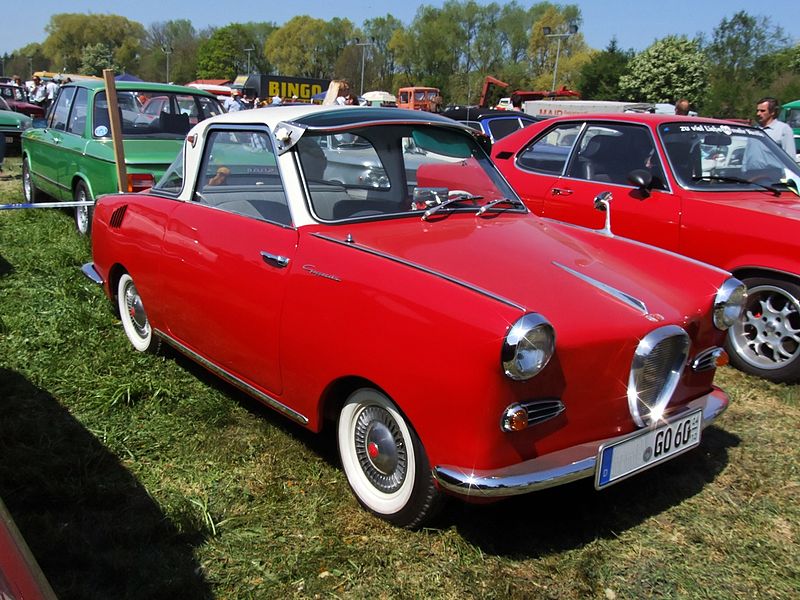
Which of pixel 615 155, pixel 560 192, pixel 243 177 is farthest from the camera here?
pixel 560 192

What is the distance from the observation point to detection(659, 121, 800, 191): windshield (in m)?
5.09

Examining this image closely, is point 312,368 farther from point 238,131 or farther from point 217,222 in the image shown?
point 238,131

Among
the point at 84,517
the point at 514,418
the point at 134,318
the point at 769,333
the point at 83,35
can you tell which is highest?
the point at 83,35

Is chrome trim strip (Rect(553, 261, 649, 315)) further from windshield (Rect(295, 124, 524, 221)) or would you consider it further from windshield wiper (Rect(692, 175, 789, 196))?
windshield wiper (Rect(692, 175, 789, 196))

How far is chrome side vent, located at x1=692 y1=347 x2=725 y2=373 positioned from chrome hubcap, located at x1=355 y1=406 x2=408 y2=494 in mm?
1307

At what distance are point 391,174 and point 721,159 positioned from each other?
10.2 ft

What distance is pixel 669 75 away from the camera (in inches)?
2003

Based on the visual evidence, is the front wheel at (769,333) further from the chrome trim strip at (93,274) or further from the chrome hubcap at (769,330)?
the chrome trim strip at (93,274)

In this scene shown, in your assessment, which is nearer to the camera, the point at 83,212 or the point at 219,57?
the point at 83,212

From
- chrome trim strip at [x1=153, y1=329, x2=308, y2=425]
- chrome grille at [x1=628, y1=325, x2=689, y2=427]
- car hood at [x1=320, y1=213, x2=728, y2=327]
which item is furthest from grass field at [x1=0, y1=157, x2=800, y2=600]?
car hood at [x1=320, y1=213, x2=728, y2=327]

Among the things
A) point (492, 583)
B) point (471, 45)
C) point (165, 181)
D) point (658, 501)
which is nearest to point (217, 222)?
point (165, 181)

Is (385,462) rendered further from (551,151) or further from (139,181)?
(139,181)

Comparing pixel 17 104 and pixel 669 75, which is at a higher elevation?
pixel 669 75

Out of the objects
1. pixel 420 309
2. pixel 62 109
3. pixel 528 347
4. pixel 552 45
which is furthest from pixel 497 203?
pixel 552 45
